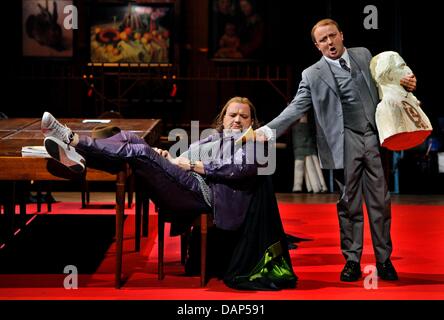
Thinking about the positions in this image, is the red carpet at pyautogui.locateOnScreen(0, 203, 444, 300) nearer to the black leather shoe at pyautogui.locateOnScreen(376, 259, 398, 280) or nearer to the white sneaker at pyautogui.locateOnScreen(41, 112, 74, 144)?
the black leather shoe at pyautogui.locateOnScreen(376, 259, 398, 280)

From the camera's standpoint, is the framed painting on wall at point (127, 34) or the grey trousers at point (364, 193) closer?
the grey trousers at point (364, 193)

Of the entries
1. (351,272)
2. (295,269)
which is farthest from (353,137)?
(295,269)

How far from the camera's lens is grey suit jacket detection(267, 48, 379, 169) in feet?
17.5

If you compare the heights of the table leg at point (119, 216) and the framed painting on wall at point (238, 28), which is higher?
the framed painting on wall at point (238, 28)

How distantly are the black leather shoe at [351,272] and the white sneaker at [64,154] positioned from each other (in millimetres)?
1606

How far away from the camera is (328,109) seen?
5336mm

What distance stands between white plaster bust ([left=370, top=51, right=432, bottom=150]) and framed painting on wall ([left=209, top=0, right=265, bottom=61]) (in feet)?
20.8

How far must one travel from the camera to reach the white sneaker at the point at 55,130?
4805mm

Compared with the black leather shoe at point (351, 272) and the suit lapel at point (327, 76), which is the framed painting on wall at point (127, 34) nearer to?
the suit lapel at point (327, 76)

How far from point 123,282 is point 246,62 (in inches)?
259

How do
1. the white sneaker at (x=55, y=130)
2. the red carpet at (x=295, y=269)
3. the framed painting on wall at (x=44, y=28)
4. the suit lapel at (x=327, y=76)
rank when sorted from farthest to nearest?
1. the framed painting on wall at (x=44, y=28)
2. the suit lapel at (x=327, y=76)
3. the red carpet at (x=295, y=269)
4. the white sneaker at (x=55, y=130)

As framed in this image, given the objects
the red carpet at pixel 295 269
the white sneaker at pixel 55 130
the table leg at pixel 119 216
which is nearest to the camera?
the white sneaker at pixel 55 130

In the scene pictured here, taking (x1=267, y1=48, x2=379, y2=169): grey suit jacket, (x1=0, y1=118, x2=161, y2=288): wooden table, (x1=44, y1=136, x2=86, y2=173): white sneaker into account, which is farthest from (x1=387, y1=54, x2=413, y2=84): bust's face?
(x1=44, y1=136, x2=86, y2=173): white sneaker

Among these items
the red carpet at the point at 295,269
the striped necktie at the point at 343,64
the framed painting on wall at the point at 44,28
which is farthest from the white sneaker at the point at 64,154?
the framed painting on wall at the point at 44,28
